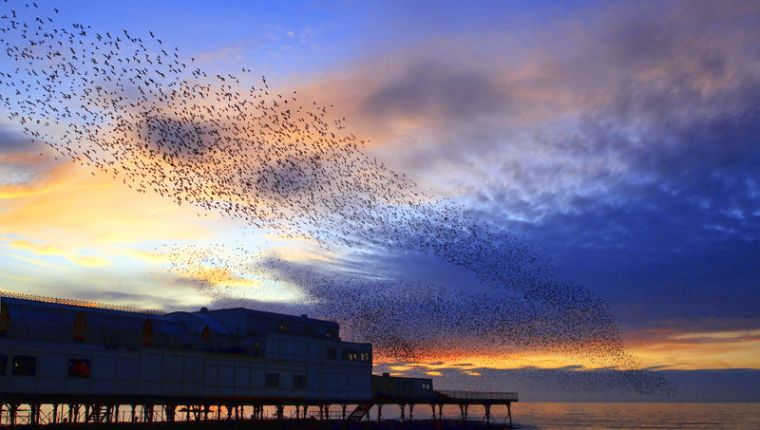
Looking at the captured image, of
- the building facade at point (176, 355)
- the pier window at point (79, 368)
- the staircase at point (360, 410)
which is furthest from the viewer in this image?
the staircase at point (360, 410)

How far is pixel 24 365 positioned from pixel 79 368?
5.15 m

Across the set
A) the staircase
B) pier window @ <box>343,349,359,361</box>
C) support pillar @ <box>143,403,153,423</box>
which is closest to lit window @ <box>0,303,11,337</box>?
support pillar @ <box>143,403,153,423</box>

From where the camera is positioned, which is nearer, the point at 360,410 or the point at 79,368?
the point at 79,368

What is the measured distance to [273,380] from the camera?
3364 inches

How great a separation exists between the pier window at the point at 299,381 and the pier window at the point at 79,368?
1170 inches

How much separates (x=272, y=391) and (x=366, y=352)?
67.8 feet

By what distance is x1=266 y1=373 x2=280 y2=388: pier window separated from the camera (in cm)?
8475

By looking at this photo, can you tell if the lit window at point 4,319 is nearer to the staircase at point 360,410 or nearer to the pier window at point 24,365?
the pier window at point 24,365

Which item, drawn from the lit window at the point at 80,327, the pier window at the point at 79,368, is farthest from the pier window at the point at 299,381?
the pier window at the point at 79,368

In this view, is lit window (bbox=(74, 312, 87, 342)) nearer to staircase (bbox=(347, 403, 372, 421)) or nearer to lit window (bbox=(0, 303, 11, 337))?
lit window (bbox=(0, 303, 11, 337))

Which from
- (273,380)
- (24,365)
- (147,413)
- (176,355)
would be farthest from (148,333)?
(273,380)

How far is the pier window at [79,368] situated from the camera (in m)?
63.7

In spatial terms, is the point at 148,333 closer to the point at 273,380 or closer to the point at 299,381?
the point at 273,380

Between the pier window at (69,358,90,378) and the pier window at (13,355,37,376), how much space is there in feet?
11.0
